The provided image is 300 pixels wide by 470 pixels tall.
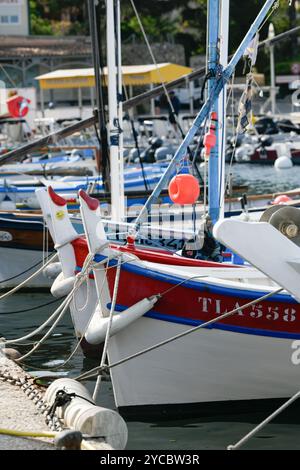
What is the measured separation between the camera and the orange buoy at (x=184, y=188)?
11.2 m

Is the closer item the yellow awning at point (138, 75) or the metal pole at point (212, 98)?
the metal pole at point (212, 98)

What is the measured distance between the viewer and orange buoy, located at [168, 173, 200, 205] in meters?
11.2

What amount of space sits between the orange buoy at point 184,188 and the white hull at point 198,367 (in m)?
2.44

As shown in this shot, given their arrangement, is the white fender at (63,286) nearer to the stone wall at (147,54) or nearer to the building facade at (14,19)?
the stone wall at (147,54)

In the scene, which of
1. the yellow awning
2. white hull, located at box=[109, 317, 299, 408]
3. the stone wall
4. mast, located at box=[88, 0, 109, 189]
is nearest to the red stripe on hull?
white hull, located at box=[109, 317, 299, 408]

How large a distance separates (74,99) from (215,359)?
156ft

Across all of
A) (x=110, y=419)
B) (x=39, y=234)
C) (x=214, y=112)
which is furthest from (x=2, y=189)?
(x=110, y=419)

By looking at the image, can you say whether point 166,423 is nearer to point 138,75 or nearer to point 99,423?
point 99,423

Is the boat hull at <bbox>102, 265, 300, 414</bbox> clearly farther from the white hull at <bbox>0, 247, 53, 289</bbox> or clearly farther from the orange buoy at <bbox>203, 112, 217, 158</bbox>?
the white hull at <bbox>0, 247, 53, 289</bbox>

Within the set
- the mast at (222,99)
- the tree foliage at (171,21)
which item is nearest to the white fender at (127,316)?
the mast at (222,99)

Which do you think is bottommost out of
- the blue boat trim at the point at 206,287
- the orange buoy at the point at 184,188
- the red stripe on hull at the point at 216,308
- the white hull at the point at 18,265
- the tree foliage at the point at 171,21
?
the white hull at the point at 18,265

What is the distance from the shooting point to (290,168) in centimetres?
3559

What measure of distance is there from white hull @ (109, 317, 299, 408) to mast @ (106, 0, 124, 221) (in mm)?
4092

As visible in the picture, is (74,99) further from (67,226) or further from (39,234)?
(67,226)
